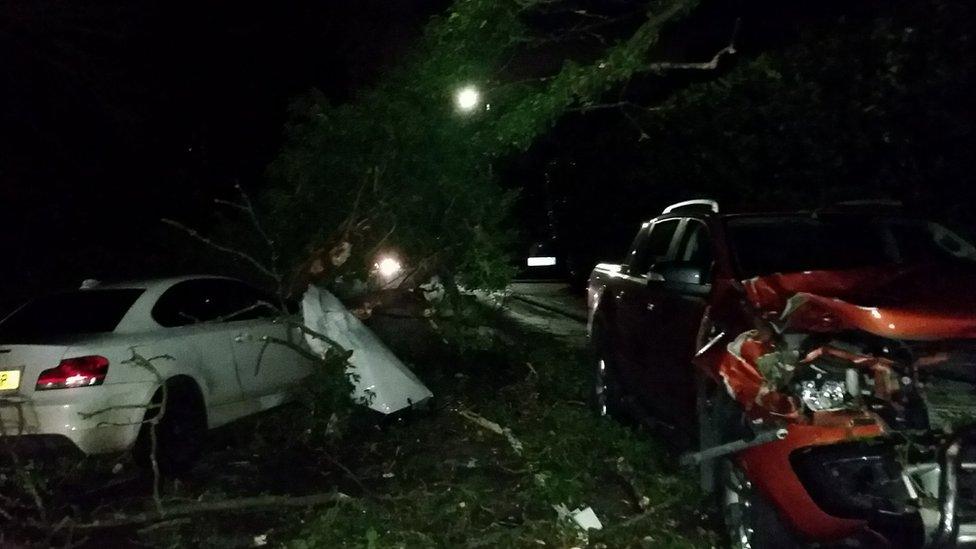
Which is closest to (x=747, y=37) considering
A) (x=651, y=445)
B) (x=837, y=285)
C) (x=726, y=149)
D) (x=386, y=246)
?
(x=726, y=149)

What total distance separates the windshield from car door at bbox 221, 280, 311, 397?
3.67 metres

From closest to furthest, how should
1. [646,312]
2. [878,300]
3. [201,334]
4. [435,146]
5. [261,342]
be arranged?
[878,300]
[646,312]
[201,334]
[261,342]
[435,146]

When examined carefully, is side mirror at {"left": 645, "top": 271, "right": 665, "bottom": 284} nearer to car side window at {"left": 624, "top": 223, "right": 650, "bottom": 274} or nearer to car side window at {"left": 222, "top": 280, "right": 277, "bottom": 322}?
car side window at {"left": 624, "top": 223, "right": 650, "bottom": 274}

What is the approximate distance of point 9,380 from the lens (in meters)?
6.50

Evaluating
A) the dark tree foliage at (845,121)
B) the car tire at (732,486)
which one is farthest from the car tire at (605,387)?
the car tire at (732,486)

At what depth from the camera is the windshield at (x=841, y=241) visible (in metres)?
6.08

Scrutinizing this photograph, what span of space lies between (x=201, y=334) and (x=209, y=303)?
0.47m

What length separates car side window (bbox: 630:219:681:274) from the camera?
7.77 metres

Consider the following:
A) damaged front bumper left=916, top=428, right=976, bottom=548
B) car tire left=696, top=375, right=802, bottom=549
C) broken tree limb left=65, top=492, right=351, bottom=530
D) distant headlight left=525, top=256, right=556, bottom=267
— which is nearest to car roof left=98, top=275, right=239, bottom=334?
Answer: broken tree limb left=65, top=492, right=351, bottom=530

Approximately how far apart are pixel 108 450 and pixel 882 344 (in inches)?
195

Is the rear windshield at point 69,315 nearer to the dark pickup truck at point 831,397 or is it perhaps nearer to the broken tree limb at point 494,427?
the broken tree limb at point 494,427

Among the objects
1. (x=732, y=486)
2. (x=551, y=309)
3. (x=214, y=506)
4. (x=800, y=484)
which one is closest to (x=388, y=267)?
(x=214, y=506)

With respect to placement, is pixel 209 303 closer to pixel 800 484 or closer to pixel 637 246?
pixel 637 246

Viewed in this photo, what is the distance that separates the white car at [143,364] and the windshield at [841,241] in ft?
12.4
